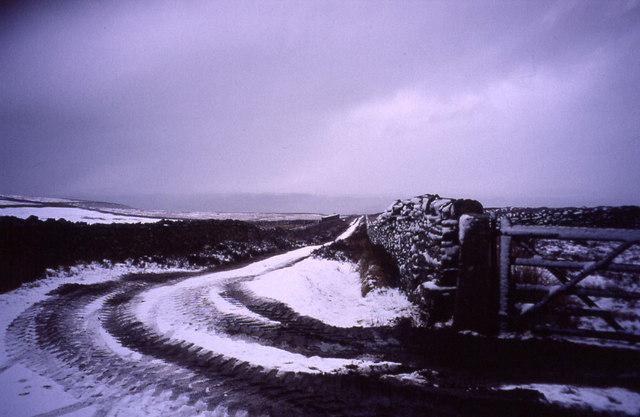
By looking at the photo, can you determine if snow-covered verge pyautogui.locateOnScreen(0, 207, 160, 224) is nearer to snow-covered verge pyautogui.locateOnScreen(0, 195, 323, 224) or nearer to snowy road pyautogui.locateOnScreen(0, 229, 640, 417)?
snow-covered verge pyautogui.locateOnScreen(0, 195, 323, 224)

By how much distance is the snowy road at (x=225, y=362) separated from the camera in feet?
8.93

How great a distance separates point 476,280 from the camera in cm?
430

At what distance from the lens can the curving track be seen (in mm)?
2709

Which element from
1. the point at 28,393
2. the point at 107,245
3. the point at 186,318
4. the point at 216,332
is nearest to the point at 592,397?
the point at 216,332

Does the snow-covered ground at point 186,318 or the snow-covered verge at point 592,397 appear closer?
the snow-covered verge at point 592,397

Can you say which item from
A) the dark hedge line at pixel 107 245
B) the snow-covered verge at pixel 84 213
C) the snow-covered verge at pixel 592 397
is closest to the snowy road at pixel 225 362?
the snow-covered verge at pixel 592 397

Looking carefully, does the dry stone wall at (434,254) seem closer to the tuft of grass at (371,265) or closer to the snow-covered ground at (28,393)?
the tuft of grass at (371,265)

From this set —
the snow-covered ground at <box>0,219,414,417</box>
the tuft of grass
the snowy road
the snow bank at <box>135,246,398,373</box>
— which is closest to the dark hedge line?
the snow-covered ground at <box>0,219,414,417</box>

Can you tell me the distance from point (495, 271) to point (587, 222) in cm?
1384

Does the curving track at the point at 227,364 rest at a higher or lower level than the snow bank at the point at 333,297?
higher

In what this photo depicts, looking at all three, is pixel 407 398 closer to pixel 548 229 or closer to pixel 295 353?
pixel 295 353

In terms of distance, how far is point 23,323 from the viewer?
201 inches

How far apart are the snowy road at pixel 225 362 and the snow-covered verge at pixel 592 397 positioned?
26 cm

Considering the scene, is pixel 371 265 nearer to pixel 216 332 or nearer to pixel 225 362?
pixel 216 332
